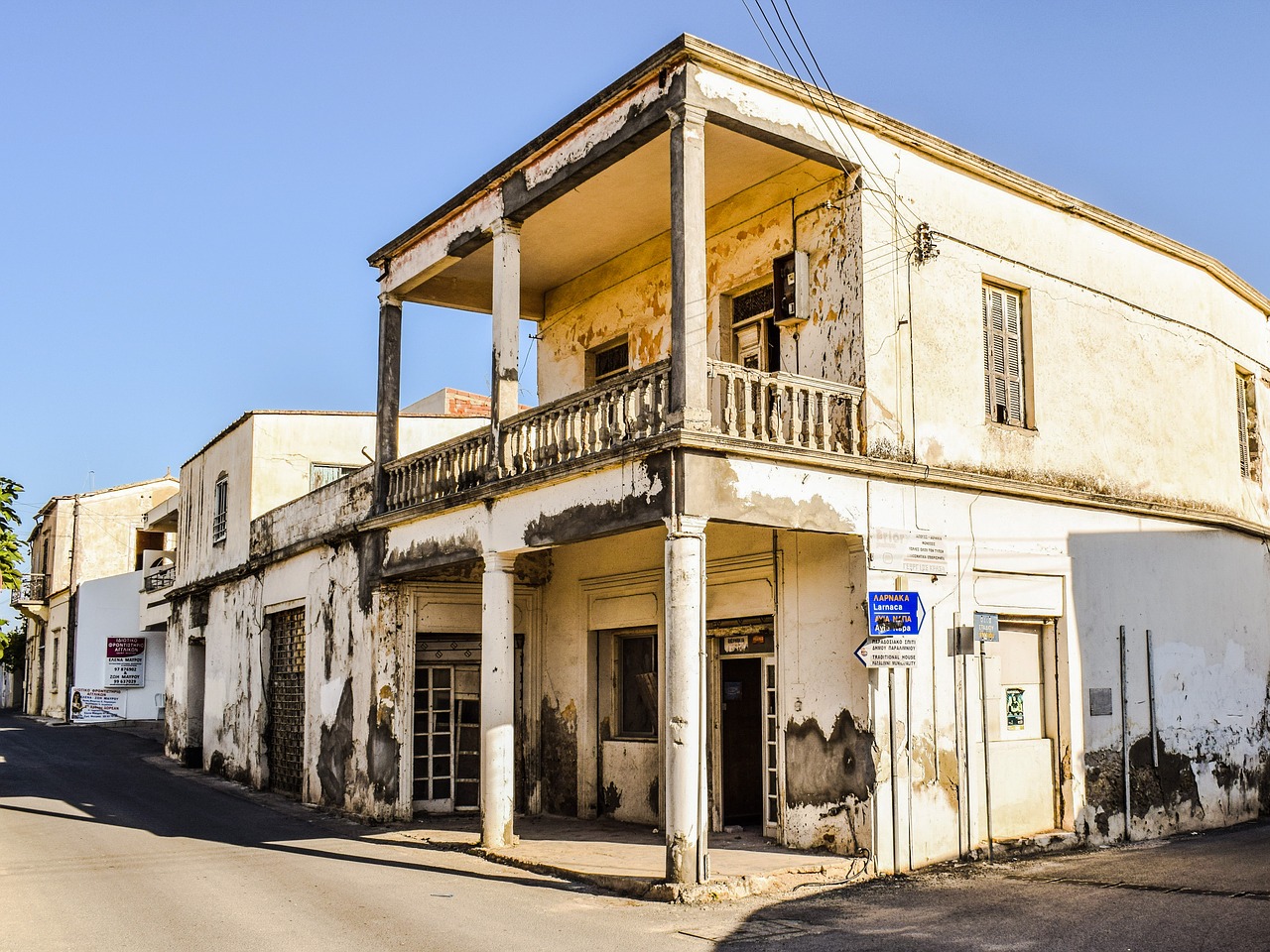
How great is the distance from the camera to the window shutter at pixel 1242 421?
679 inches

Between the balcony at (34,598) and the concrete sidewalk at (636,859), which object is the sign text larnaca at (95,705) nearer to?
the balcony at (34,598)

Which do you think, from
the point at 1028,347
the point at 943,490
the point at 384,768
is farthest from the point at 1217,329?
the point at 384,768

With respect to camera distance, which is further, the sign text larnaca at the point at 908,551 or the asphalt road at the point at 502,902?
the sign text larnaca at the point at 908,551

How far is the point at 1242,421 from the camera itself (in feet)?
57.1

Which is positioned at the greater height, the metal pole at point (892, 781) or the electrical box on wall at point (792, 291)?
the electrical box on wall at point (792, 291)

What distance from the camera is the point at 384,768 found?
621 inches

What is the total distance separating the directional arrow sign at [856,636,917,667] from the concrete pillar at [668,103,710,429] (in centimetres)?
264

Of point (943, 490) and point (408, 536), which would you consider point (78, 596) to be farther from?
point (943, 490)

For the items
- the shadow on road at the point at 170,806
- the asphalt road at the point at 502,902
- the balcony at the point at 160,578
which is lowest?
the shadow on road at the point at 170,806

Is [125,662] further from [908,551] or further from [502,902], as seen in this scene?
[908,551]

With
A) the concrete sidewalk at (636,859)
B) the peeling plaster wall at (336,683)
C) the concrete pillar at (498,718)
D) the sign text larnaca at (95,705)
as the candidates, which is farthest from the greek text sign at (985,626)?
the sign text larnaca at (95,705)

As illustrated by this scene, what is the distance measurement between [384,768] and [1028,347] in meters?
9.67

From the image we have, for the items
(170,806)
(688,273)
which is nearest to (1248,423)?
(688,273)

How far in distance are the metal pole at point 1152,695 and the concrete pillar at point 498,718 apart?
7.62 metres
